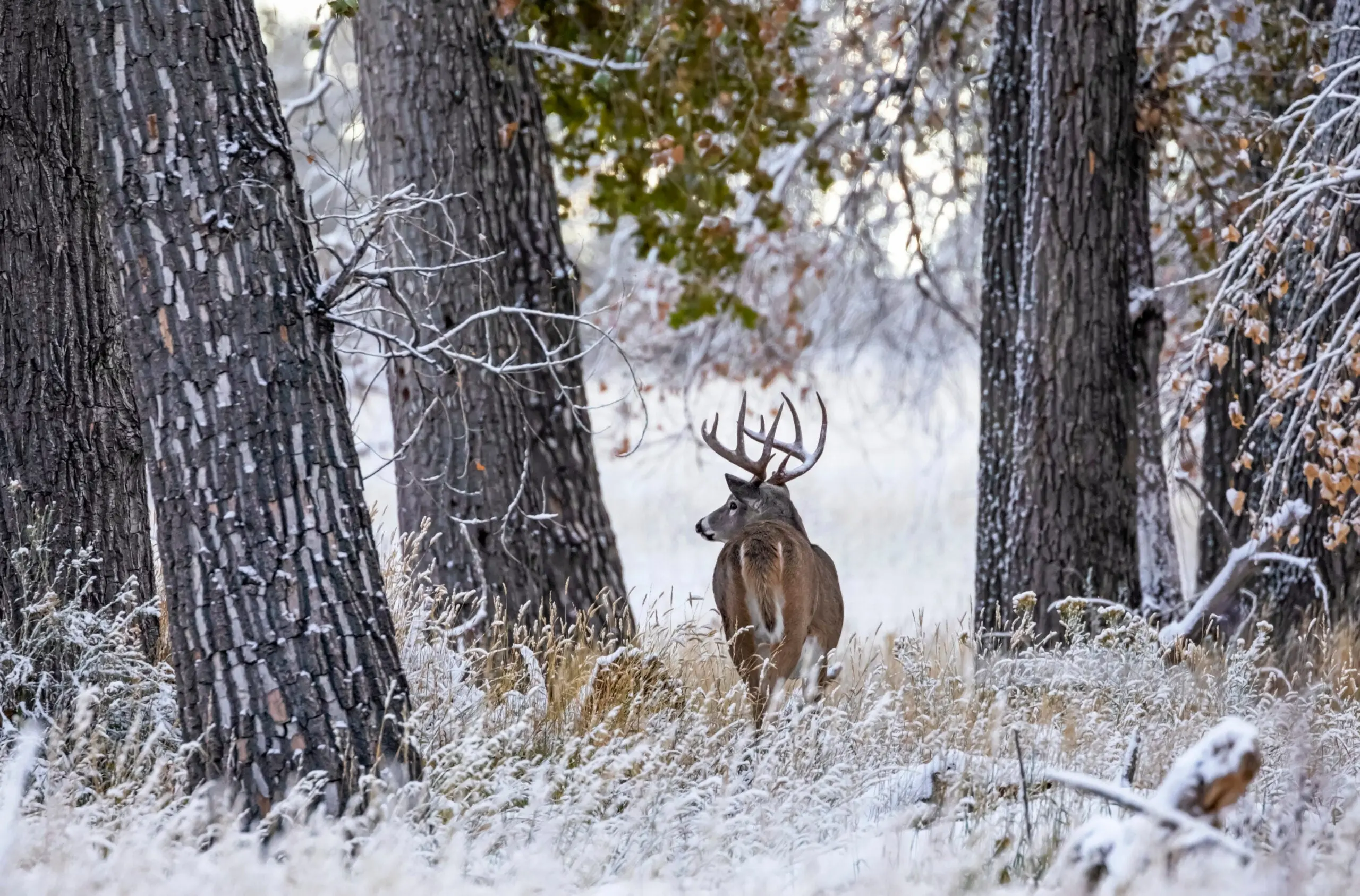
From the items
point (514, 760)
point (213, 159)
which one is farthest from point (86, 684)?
point (213, 159)

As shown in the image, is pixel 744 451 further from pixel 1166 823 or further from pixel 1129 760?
pixel 1166 823

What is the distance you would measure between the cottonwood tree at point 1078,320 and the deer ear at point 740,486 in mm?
1524

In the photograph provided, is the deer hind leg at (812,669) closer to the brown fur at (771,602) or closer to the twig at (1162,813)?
the brown fur at (771,602)

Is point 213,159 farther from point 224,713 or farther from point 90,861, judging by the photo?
point 90,861

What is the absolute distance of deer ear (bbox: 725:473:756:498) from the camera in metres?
7.29

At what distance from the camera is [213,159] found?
401 centimetres

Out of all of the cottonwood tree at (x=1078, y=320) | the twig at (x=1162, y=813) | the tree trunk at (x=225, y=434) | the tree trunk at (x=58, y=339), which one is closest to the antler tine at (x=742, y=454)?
the cottonwood tree at (x=1078, y=320)

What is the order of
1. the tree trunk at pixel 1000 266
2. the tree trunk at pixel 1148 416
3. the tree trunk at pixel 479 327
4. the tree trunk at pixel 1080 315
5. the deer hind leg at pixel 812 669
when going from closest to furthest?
1. the deer hind leg at pixel 812 669
2. the tree trunk at pixel 479 327
3. the tree trunk at pixel 1080 315
4. the tree trunk at pixel 1148 416
5. the tree trunk at pixel 1000 266

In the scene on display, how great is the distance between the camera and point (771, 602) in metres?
6.43

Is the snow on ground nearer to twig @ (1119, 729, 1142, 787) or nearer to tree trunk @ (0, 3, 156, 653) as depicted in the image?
twig @ (1119, 729, 1142, 787)

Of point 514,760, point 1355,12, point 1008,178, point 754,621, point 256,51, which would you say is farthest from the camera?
point 1008,178

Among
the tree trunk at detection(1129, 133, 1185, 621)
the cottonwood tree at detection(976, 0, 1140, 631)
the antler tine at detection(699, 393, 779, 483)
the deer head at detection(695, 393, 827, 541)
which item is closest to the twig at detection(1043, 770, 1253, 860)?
the antler tine at detection(699, 393, 779, 483)

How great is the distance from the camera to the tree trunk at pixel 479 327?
6711 mm

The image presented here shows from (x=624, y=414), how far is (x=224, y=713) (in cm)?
877
